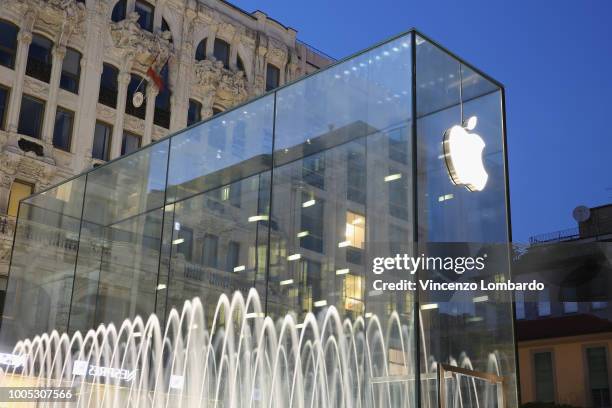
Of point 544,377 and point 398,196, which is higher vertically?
point 398,196

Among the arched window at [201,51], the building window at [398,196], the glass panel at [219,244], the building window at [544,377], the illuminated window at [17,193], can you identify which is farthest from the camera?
the arched window at [201,51]

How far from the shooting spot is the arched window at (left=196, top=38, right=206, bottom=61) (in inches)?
1128

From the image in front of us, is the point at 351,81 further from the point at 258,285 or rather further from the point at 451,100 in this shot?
the point at 258,285

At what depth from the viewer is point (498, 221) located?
10219 mm

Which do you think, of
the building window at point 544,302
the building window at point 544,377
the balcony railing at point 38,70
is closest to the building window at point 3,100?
the balcony railing at point 38,70

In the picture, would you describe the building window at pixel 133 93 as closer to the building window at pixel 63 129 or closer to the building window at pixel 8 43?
the building window at pixel 63 129

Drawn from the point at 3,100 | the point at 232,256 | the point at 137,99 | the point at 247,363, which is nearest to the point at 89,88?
the point at 137,99

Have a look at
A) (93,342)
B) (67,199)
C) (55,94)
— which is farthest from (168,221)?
(55,94)

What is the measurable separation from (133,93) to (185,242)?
51.1ft

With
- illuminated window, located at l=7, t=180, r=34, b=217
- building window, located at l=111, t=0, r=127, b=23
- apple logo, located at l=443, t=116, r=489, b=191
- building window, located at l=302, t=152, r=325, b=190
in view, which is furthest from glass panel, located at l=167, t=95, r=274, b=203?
building window, located at l=111, t=0, r=127, b=23

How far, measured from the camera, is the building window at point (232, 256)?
1070 cm

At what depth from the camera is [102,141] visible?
24828 millimetres

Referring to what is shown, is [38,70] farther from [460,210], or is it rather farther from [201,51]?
[460,210]

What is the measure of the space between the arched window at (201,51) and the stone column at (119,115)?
3.76 metres
